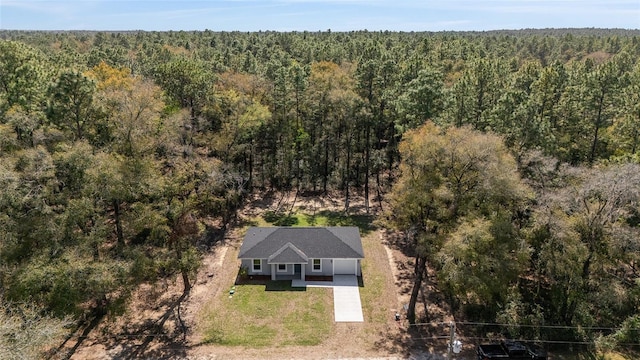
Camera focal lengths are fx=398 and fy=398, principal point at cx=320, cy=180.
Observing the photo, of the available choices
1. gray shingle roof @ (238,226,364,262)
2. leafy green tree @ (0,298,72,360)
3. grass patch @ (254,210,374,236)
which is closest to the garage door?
gray shingle roof @ (238,226,364,262)

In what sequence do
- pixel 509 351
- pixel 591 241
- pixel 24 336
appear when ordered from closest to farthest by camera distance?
pixel 24 336 < pixel 591 241 < pixel 509 351

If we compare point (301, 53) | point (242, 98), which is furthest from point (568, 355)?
point (301, 53)

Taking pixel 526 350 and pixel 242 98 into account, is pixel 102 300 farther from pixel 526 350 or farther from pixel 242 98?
pixel 526 350

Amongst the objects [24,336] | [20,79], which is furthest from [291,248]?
[20,79]

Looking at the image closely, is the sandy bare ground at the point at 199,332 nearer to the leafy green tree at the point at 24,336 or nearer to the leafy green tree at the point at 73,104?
the leafy green tree at the point at 24,336

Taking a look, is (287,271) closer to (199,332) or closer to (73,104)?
(199,332)

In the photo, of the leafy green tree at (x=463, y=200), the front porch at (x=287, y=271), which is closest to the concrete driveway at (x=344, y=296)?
the front porch at (x=287, y=271)
